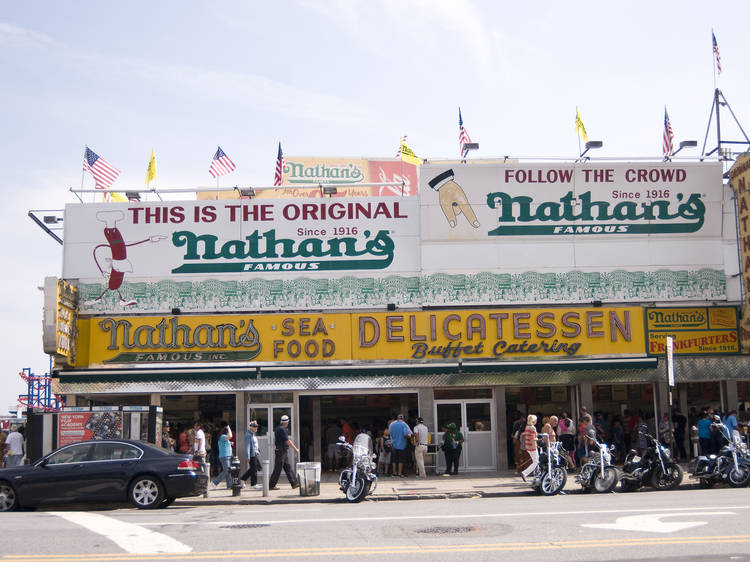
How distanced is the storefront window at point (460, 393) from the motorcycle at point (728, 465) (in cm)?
761

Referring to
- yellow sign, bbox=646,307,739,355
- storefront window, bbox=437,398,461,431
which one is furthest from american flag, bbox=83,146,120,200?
yellow sign, bbox=646,307,739,355

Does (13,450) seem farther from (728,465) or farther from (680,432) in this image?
(680,432)

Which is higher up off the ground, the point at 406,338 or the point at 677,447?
the point at 406,338

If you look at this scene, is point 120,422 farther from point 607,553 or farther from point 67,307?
point 607,553

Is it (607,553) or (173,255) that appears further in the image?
(173,255)

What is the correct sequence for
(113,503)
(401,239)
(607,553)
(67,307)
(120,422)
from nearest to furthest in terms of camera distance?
(607,553), (113,503), (120,422), (67,307), (401,239)

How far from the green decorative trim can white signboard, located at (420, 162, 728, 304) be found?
0.04 m

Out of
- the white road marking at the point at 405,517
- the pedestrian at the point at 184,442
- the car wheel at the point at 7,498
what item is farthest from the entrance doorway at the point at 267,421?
the white road marking at the point at 405,517

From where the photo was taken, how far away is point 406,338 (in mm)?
24891

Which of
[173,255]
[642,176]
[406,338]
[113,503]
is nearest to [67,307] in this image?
[173,255]

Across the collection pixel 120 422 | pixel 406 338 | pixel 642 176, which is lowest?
pixel 120 422

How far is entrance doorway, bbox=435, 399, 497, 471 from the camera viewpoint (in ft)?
82.3

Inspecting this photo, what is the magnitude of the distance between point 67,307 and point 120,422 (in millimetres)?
4297

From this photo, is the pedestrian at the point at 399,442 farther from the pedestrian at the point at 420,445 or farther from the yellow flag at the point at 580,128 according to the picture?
the yellow flag at the point at 580,128
